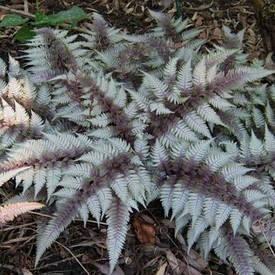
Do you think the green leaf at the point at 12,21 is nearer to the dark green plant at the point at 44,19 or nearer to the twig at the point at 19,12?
the dark green plant at the point at 44,19

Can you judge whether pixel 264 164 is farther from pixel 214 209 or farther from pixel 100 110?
pixel 100 110

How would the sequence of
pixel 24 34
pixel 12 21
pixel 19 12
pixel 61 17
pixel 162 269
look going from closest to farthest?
pixel 162 269 → pixel 61 17 → pixel 12 21 → pixel 24 34 → pixel 19 12

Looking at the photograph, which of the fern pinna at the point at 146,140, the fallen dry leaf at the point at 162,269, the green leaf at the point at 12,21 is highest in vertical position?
the green leaf at the point at 12,21

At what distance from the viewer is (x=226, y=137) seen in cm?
324

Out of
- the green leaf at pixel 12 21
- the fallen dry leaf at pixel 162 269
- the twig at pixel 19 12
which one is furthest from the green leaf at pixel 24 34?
the fallen dry leaf at pixel 162 269

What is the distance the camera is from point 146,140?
3.02 meters

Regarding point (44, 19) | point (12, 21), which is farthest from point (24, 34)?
point (44, 19)

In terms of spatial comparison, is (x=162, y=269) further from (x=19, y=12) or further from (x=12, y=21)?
(x=19, y=12)

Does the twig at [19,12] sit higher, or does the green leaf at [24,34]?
the green leaf at [24,34]

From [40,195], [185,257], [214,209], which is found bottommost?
[185,257]

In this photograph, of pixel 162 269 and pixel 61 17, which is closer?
pixel 162 269

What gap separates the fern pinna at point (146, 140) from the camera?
8.99 ft

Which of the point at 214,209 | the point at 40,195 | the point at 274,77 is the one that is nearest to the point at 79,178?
the point at 40,195

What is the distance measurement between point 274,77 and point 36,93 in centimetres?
190
